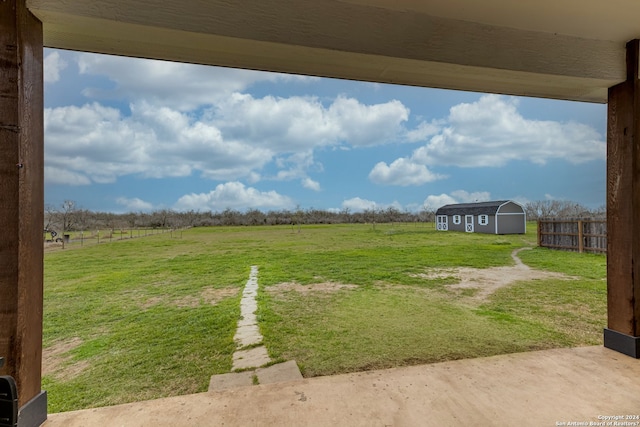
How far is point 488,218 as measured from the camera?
34.0ft

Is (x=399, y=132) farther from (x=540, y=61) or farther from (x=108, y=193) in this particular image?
(x=108, y=193)

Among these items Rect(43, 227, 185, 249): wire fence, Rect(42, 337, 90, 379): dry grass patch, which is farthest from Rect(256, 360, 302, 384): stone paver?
Rect(43, 227, 185, 249): wire fence

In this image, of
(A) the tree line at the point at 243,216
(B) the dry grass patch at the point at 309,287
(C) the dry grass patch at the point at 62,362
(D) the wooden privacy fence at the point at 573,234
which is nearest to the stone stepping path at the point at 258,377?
(C) the dry grass patch at the point at 62,362

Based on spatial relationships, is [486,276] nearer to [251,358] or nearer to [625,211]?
[625,211]

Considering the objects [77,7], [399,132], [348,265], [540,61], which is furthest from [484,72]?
[399,132]

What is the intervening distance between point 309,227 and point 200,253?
2.43m

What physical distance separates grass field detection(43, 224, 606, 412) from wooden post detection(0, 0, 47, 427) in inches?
23.8

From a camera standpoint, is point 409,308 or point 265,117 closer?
point 409,308

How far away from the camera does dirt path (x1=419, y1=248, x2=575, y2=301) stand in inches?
139

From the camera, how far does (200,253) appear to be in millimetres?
5254

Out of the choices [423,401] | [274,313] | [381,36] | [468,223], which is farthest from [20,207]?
[468,223]

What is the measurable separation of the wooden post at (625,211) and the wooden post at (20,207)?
2.66 metres

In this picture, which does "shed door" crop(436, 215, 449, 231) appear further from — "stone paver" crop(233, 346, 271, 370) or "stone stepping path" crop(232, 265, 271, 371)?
"stone paver" crop(233, 346, 271, 370)

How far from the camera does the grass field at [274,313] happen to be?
1710mm
